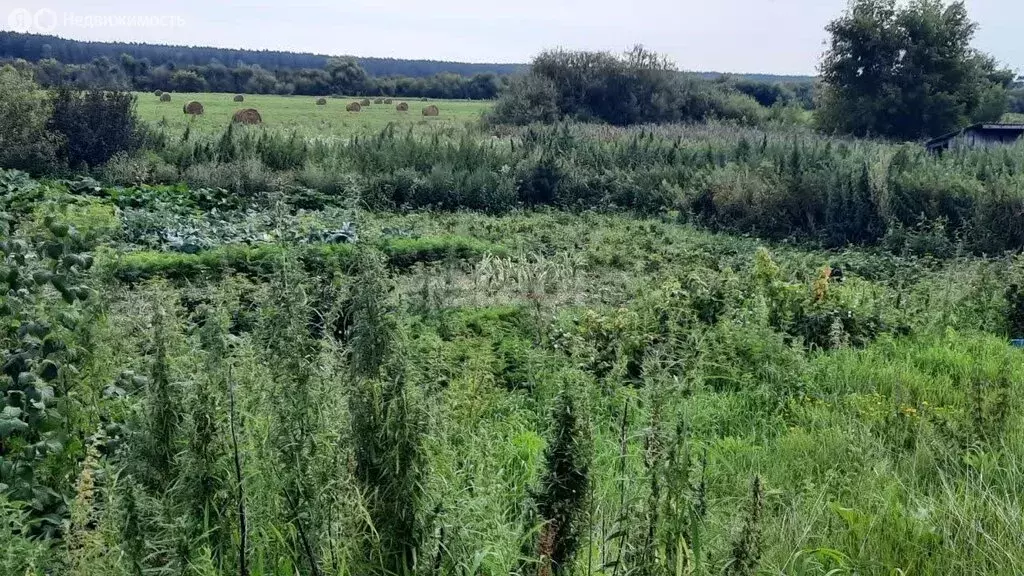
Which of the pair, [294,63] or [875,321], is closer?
[875,321]

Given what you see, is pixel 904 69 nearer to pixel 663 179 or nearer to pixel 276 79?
pixel 663 179

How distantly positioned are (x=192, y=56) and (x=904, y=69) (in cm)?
8136

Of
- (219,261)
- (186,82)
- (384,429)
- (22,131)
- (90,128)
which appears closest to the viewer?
(384,429)

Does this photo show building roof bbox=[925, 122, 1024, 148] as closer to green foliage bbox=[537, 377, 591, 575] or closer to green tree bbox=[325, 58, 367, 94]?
green foliage bbox=[537, 377, 591, 575]

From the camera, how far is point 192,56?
302 feet

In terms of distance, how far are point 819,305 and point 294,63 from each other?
102685 millimetres

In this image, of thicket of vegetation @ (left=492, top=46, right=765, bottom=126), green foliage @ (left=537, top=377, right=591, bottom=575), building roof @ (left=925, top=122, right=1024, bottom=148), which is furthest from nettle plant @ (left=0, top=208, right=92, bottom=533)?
thicket of vegetation @ (left=492, top=46, right=765, bottom=126)

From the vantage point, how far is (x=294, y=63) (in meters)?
102

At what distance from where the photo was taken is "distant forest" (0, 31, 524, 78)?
70.5 m

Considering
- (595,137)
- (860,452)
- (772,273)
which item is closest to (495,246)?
(772,273)

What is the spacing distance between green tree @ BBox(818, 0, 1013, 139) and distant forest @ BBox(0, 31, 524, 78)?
92.5 feet

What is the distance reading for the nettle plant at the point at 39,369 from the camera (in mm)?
2875

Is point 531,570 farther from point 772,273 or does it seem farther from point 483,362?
point 772,273

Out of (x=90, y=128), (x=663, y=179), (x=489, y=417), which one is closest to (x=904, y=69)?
(x=663, y=179)
